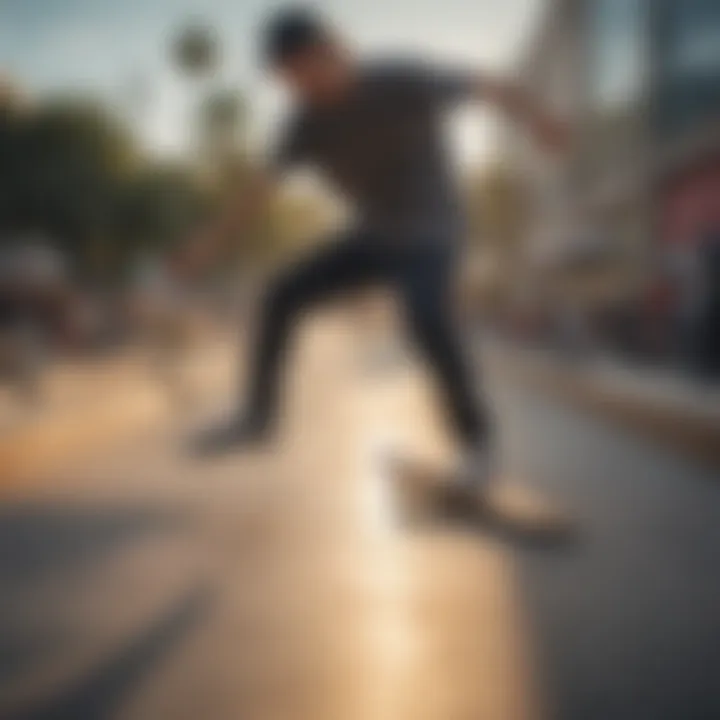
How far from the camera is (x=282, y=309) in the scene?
3.60m

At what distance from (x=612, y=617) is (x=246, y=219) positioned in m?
1.29

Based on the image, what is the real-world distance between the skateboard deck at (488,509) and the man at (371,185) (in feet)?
1.13

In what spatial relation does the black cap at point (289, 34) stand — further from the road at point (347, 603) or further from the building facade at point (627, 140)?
the building facade at point (627, 140)

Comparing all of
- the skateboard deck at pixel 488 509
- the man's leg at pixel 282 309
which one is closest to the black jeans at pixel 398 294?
the man's leg at pixel 282 309

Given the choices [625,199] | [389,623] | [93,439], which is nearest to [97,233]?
[625,199]

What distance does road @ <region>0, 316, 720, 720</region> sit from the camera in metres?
2.29

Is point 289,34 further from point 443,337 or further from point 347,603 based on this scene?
point 347,603

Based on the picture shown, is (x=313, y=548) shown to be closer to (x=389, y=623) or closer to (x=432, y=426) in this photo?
(x=389, y=623)

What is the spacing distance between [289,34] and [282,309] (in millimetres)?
787

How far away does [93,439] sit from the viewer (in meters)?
8.13

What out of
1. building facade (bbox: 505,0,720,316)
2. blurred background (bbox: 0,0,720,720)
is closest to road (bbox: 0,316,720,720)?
blurred background (bbox: 0,0,720,720)

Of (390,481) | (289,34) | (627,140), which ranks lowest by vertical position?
(390,481)

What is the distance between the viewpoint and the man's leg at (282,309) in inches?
136

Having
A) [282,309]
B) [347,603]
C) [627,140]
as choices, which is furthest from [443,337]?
[627,140]
